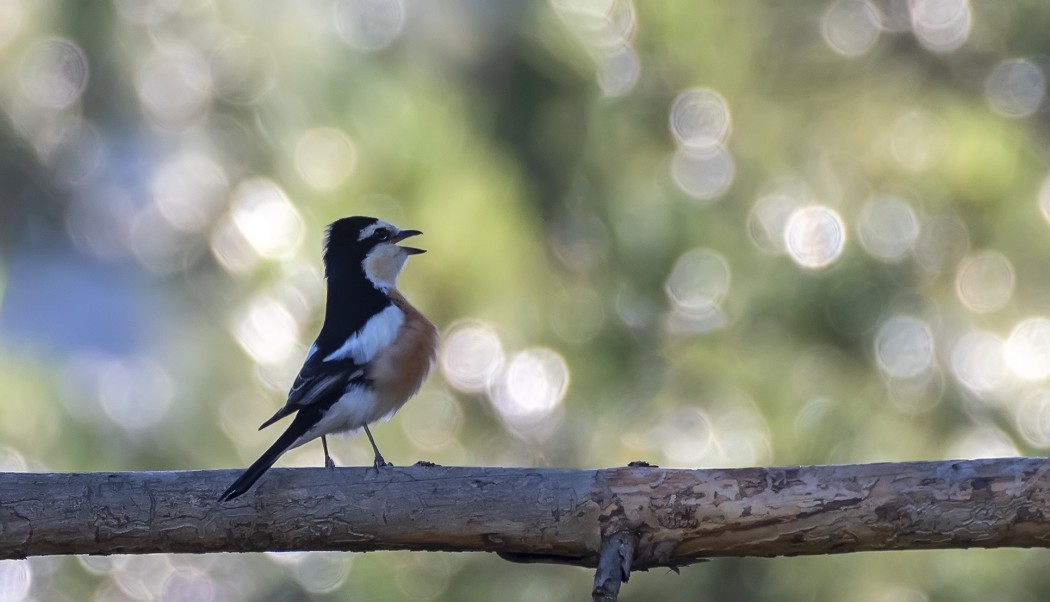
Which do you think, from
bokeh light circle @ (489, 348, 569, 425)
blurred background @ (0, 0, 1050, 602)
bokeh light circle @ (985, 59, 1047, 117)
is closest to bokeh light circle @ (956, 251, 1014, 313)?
blurred background @ (0, 0, 1050, 602)

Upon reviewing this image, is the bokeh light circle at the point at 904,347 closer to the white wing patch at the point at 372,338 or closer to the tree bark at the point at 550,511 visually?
the tree bark at the point at 550,511

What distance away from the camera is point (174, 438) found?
5488mm

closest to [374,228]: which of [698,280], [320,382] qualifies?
[320,382]

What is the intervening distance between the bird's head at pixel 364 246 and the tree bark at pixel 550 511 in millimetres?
1788

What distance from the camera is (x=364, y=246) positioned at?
540 centimetres

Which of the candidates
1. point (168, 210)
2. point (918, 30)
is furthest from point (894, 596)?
point (168, 210)

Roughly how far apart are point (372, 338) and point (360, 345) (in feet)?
0.31

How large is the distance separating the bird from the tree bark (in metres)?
0.39

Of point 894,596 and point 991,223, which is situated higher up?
point 991,223

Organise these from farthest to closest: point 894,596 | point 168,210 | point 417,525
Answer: point 168,210 < point 894,596 < point 417,525

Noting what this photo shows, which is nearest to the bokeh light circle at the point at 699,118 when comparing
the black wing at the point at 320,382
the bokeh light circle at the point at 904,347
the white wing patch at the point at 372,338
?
the bokeh light circle at the point at 904,347

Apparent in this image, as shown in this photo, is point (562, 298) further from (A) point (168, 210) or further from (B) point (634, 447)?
(A) point (168, 210)

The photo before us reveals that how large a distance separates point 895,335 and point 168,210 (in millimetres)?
3916

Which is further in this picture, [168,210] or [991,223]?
[168,210]
